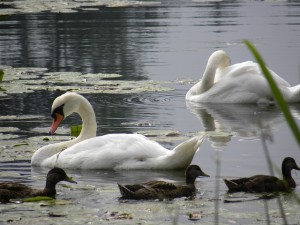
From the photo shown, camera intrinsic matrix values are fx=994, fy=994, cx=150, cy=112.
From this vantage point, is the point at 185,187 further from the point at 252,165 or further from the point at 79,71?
the point at 79,71

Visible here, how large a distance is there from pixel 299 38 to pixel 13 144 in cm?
1428

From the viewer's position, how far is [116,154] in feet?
31.8

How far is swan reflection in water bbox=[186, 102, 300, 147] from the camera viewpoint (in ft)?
37.7

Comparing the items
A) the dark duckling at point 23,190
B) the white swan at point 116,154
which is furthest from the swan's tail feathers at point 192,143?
the dark duckling at point 23,190

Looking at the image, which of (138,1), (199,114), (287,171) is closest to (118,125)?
(199,114)

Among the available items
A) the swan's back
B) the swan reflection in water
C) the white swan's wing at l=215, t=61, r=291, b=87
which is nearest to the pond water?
the swan reflection in water

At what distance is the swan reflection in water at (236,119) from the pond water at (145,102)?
2 cm

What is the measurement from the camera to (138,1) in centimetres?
3822

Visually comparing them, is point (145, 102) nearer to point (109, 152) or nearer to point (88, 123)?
point (88, 123)

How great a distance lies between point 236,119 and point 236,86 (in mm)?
1751

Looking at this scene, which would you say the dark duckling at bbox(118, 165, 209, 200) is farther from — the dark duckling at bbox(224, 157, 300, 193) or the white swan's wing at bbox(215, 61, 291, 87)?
the white swan's wing at bbox(215, 61, 291, 87)

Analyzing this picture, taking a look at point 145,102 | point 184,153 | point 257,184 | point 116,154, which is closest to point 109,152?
point 116,154

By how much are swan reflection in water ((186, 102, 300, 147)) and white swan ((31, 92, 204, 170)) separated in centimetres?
150

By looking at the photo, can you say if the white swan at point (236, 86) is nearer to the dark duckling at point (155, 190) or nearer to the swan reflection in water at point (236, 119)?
the swan reflection in water at point (236, 119)
